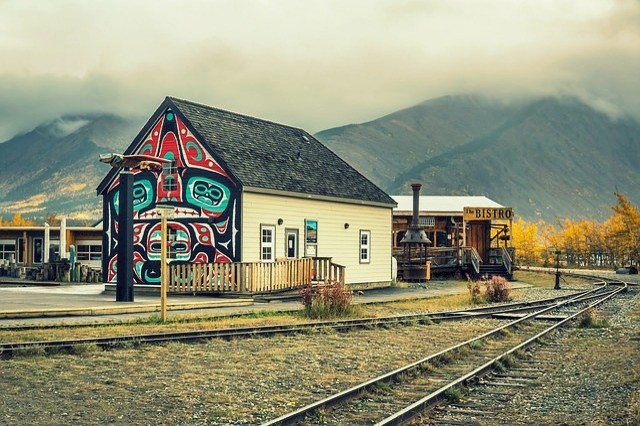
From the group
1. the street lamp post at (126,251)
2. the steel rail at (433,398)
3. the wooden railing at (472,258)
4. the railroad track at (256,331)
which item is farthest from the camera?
the wooden railing at (472,258)

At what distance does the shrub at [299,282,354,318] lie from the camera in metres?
21.6

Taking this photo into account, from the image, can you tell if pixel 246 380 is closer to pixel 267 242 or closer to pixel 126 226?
pixel 126 226

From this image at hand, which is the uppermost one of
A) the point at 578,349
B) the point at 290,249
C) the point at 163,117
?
the point at 163,117

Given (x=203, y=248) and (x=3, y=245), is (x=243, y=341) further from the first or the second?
(x=3, y=245)

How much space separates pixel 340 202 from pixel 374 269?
4.24 meters

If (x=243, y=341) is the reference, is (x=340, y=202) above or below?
above

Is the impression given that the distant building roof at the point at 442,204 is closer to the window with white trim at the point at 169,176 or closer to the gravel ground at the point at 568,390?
the window with white trim at the point at 169,176

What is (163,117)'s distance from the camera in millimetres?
31734

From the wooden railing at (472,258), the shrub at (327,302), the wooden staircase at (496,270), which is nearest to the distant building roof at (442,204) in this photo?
the wooden railing at (472,258)

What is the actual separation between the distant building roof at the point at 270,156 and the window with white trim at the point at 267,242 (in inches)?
56.0

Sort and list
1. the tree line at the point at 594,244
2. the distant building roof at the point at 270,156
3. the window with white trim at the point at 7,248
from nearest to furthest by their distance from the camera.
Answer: the distant building roof at the point at 270,156
the window with white trim at the point at 7,248
the tree line at the point at 594,244

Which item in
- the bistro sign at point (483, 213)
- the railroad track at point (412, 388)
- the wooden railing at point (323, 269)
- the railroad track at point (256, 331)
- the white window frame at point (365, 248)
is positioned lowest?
the railroad track at point (412, 388)

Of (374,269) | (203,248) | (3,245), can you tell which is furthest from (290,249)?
(3,245)

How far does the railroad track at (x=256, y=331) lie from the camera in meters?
13.9
